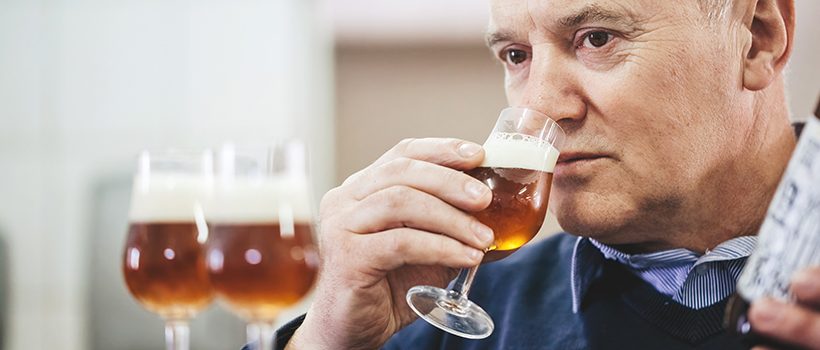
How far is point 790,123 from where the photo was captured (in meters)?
1.49

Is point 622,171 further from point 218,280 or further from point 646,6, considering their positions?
point 218,280

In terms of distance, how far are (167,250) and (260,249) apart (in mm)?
242

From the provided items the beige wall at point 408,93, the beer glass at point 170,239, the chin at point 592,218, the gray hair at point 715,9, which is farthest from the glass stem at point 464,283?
the beige wall at point 408,93

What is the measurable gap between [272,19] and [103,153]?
130 centimetres

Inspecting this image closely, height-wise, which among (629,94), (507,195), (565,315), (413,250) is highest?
(629,94)

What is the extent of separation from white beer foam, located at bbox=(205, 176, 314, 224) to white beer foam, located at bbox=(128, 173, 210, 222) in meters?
0.17

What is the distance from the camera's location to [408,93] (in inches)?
267

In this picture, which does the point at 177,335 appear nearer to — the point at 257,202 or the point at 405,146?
the point at 257,202

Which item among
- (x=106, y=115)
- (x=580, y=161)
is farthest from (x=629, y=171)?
(x=106, y=115)

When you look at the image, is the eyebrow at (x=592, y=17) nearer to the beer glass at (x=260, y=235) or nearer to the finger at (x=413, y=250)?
the finger at (x=413, y=250)

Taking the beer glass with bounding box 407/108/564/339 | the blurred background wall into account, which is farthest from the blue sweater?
the blurred background wall

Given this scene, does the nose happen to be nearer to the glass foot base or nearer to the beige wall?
the glass foot base

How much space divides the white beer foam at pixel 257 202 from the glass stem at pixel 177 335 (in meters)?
0.21

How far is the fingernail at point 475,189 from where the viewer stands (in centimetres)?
105
